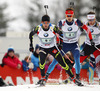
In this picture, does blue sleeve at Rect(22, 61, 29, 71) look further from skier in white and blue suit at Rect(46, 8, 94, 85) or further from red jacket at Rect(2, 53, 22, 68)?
skier in white and blue suit at Rect(46, 8, 94, 85)

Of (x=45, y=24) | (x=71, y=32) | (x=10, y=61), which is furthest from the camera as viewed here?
(x=10, y=61)

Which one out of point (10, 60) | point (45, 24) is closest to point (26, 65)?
point (10, 60)

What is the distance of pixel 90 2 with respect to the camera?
102ft

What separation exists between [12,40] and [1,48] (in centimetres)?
99

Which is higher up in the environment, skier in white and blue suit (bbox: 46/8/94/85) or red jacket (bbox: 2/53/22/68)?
skier in white and blue suit (bbox: 46/8/94/85)

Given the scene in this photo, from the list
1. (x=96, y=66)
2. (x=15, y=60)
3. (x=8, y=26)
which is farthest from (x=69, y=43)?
(x=8, y=26)

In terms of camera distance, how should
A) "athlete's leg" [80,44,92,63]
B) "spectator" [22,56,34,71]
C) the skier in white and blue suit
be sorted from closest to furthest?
the skier in white and blue suit → "athlete's leg" [80,44,92,63] → "spectator" [22,56,34,71]

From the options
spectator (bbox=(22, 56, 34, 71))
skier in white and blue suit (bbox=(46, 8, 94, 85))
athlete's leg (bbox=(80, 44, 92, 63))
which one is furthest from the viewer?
spectator (bbox=(22, 56, 34, 71))

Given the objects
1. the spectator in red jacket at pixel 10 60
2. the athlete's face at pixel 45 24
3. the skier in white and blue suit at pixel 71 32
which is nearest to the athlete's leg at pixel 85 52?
the skier in white and blue suit at pixel 71 32

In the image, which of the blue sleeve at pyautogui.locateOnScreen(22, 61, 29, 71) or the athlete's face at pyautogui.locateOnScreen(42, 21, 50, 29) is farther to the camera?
the blue sleeve at pyautogui.locateOnScreen(22, 61, 29, 71)

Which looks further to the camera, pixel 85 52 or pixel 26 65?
pixel 26 65

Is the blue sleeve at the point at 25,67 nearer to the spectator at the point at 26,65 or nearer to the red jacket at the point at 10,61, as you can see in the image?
the spectator at the point at 26,65

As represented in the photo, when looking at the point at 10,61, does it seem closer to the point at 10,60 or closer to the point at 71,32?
the point at 10,60

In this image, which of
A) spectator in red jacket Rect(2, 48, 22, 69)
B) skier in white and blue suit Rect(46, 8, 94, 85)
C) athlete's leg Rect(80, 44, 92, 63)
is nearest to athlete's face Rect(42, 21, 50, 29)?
skier in white and blue suit Rect(46, 8, 94, 85)
